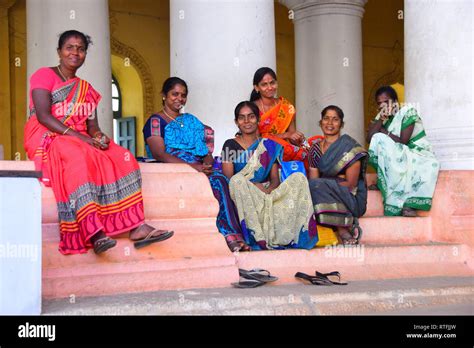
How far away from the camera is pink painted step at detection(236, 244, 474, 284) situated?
612 centimetres

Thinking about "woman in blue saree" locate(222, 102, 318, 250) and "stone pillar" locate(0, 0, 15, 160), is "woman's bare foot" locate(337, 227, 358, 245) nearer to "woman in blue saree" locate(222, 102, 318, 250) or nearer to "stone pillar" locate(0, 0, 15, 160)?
"woman in blue saree" locate(222, 102, 318, 250)

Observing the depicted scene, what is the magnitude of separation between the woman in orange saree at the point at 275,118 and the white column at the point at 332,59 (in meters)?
4.10

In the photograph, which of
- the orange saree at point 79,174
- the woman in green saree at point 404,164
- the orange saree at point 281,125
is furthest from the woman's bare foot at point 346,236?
the orange saree at point 79,174

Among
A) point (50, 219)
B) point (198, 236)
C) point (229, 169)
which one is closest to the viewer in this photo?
point (50, 219)

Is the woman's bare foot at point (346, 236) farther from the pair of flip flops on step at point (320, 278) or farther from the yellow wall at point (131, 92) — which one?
the yellow wall at point (131, 92)

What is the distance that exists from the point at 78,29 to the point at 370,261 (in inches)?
159

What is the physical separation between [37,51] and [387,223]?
404cm

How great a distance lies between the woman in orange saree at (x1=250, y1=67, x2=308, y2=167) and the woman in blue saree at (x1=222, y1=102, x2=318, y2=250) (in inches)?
20.8

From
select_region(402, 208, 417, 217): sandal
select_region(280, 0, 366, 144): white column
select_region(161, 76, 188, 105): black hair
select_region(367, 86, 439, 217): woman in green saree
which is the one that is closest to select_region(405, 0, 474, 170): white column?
select_region(367, 86, 439, 217): woman in green saree

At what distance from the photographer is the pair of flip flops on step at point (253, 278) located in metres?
5.71

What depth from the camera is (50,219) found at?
5.58 meters

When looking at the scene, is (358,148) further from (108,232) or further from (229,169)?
(108,232)

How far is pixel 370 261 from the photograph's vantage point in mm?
6500
